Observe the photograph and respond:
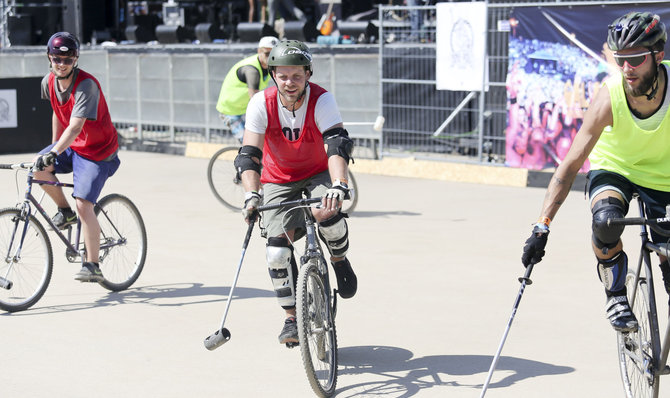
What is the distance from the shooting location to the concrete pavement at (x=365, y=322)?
5.83 metres

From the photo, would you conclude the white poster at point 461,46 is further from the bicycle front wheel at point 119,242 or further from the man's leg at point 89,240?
the man's leg at point 89,240

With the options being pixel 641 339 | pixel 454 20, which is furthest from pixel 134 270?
pixel 454 20

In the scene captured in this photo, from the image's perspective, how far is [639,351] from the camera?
500 centimetres

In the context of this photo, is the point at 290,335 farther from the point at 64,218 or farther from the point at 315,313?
the point at 64,218

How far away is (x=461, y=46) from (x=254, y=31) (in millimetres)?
7922

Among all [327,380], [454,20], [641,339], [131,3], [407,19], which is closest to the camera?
[641,339]

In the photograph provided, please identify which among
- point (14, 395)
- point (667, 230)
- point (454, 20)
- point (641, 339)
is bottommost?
point (14, 395)

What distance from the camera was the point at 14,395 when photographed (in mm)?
5648

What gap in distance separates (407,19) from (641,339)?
41.4 ft

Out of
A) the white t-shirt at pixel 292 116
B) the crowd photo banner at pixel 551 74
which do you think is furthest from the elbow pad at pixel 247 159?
the crowd photo banner at pixel 551 74

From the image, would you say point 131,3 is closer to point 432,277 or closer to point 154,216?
point 154,216

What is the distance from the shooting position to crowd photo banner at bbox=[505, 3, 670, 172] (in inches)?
505

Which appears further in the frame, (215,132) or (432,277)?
(215,132)

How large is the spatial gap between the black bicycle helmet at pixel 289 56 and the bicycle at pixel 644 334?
77.8 inches
